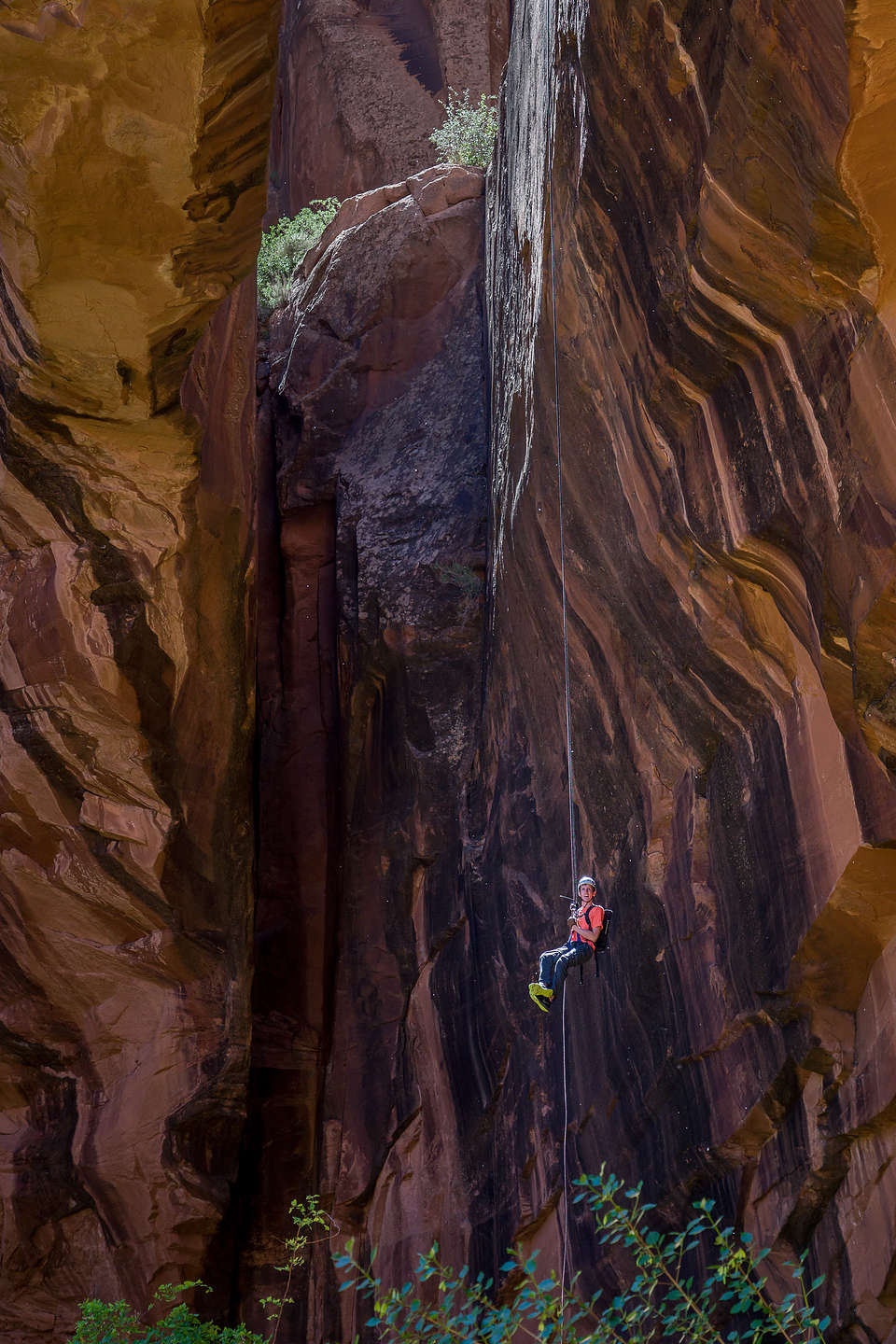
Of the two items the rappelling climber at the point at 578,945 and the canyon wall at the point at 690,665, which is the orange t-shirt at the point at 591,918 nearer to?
the rappelling climber at the point at 578,945

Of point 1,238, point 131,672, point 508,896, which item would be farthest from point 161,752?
point 1,238

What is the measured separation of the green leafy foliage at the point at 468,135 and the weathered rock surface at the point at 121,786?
5090mm

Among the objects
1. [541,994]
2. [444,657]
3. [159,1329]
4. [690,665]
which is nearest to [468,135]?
[444,657]

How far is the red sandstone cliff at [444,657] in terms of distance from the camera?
529cm

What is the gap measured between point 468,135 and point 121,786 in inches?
385

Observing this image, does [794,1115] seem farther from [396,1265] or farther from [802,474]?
[396,1265]

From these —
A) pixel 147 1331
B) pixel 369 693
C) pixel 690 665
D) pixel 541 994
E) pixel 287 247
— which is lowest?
pixel 147 1331

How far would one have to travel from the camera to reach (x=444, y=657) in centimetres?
1170

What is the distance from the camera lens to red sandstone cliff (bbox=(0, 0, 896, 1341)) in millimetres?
5289

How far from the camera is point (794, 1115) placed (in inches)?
231

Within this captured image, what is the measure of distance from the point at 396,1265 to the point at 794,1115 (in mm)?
6063

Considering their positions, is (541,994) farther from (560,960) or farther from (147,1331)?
(147,1331)

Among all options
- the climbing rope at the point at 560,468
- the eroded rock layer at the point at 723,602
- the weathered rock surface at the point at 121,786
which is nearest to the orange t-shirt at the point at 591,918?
the eroded rock layer at the point at 723,602

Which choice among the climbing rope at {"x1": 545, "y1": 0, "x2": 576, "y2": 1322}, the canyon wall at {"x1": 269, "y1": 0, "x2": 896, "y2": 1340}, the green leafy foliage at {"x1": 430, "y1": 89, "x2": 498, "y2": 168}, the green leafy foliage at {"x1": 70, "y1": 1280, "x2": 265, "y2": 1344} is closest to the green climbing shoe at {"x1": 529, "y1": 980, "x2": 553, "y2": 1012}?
the canyon wall at {"x1": 269, "y1": 0, "x2": 896, "y2": 1340}
